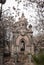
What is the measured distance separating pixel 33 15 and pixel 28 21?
1.56 ft

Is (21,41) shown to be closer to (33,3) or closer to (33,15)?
(33,15)

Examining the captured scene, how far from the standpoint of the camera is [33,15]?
36.1 feet

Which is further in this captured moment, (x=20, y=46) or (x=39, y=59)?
(x=20, y=46)

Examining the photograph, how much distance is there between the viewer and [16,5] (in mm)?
11266

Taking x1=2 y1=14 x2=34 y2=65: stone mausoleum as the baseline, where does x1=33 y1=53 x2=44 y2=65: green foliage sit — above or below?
above

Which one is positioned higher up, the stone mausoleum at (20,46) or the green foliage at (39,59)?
the green foliage at (39,59)

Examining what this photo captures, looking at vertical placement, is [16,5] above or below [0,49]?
above

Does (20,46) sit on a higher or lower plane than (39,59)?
lower

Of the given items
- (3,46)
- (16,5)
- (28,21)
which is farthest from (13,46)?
(16,5)

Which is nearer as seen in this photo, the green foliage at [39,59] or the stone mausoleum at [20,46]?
the green foliage at [39,59]

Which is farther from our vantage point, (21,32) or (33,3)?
(33,3)

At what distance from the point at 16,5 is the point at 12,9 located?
1.08ft

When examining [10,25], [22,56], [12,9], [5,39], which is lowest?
[22,56]

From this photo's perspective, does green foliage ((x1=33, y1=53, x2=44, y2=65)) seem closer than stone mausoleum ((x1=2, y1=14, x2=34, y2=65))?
Yes
